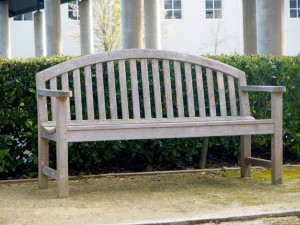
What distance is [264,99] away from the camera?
7863 mm

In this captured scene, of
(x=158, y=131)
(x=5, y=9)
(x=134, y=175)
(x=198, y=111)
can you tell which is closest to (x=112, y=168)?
(x=134, y=175)

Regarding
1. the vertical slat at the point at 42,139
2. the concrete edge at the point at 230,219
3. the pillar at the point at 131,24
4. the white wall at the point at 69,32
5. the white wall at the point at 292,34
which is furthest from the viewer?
the white wall at the point at 292,34

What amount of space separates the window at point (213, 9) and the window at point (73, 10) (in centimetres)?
787

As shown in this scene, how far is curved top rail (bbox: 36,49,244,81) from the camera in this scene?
21.7 ft

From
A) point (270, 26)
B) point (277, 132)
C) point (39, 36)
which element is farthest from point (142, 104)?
point (39, 36)

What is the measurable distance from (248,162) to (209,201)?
4.51 feet

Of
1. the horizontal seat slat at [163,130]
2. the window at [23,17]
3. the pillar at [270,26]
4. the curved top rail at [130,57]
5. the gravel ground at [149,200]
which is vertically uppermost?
the window at [23,17]

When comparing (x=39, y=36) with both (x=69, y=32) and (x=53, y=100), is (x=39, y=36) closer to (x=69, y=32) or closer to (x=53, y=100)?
(x=69, y=32)

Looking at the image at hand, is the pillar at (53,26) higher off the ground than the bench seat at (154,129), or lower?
higher

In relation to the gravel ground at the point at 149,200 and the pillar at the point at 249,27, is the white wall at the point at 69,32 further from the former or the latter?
the gravel ground at the point at 149,200

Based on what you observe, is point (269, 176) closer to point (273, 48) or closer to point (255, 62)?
point (255, 62)

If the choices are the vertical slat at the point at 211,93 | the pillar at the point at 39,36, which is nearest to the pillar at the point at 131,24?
the vertical slat at the point at 211,93

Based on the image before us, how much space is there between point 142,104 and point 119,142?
1.49ft

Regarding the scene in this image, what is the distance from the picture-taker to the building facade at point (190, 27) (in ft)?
144
